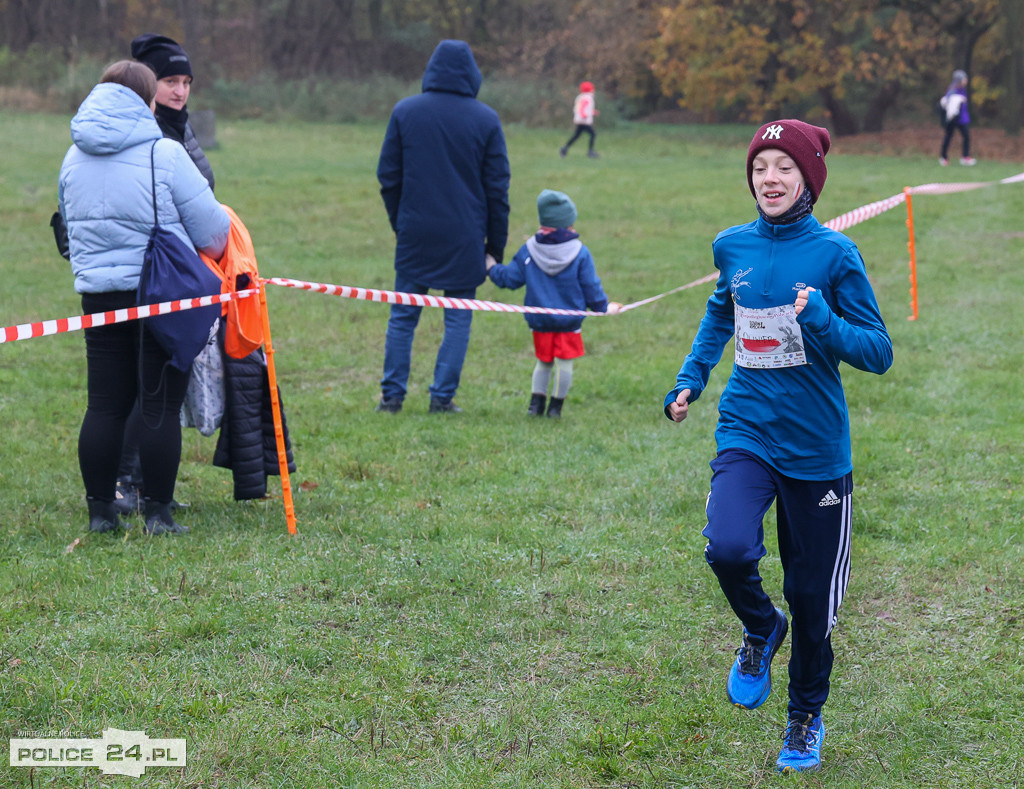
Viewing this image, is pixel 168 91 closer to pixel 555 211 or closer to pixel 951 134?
pixel 555 211

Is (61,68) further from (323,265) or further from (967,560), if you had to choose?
(967,560)

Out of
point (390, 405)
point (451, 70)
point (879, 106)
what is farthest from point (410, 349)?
point (879, 106)

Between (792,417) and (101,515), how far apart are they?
349 cm

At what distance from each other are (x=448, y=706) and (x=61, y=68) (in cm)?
3996

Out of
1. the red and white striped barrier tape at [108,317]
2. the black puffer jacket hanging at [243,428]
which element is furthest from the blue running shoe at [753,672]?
the red and white striped barrier tape at [108,317]

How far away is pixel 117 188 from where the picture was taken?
5.15 metres

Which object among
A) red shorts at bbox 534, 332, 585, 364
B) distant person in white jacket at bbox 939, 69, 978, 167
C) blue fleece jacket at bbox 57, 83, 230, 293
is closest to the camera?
blue fleece jacket at bbox 57, 83, 230, 293

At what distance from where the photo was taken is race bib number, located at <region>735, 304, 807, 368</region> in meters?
3.46

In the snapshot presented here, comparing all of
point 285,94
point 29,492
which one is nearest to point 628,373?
point 29,492

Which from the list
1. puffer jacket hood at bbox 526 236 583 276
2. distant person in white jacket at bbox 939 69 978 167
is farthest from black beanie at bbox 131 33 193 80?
distant person in white jacket at bbox 939 69 978 167

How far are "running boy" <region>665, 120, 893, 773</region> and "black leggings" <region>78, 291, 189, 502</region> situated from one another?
272 cm

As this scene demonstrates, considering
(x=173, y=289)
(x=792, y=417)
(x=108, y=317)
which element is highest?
(x=792, y=417)

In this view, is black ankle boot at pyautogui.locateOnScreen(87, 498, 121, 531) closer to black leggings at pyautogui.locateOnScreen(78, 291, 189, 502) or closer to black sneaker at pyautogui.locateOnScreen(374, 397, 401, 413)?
black leggings at pyautogui.locateOnScreen(78, 291, 189, 502)

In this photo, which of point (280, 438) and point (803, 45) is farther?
point (803, 45)
